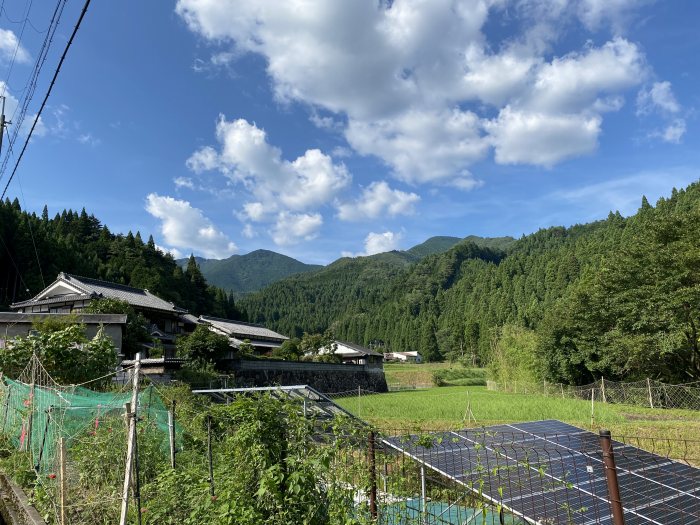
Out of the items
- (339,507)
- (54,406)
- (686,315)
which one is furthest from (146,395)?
(686,315)

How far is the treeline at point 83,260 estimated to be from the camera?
4044 cm

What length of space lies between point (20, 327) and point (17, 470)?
15.2 meters

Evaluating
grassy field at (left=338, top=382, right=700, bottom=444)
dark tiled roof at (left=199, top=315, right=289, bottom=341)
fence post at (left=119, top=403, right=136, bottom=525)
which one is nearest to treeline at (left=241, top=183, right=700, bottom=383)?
grassy field at (left=338, top=382, right=700, bottom=444)

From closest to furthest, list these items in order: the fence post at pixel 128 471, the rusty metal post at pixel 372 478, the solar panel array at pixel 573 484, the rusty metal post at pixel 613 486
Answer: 1. the rusty metal post at pixel 613 486
2. the fence post at pixel 128 471
3. the rusty metal post at pixel 372 478
4. the solar panel array at pixel 573 484

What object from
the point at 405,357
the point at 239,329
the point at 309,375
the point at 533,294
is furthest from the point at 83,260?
the point at 533,294

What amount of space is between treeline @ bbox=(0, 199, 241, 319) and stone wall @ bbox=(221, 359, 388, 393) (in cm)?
2159

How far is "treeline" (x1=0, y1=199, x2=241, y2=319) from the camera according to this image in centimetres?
4044

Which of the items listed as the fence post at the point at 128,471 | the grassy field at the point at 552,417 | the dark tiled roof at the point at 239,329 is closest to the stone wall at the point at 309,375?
the grassy field at the point at 552,417

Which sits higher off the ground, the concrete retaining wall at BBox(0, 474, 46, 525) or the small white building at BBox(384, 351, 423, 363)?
the concrete retaining wall at BBox(0, 474, 46, 525)

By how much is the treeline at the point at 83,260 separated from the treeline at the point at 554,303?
117 ft

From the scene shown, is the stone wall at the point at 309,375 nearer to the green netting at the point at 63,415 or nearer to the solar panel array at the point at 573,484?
the green netting at the point at 63,415

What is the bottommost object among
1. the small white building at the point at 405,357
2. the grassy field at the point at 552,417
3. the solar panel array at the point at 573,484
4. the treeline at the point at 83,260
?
the small white building at the point at 405,357

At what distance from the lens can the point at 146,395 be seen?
6.93 meters

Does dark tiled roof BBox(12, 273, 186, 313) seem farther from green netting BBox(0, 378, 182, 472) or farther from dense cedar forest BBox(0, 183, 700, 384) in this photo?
green netting BBox(0, 378, 182, 472)
